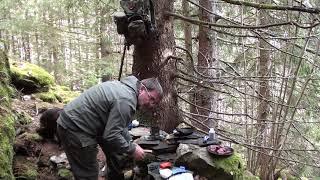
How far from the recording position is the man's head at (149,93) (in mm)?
4074

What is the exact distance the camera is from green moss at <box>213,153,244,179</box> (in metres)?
4.97

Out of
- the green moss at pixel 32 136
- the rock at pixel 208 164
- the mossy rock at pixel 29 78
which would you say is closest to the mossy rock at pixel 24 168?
the green moss at pixel 32 136

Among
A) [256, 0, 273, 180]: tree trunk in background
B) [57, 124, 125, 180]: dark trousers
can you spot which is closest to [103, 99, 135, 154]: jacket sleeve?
[57, 124, 125, 180]: dark trousers

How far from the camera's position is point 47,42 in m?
13.7

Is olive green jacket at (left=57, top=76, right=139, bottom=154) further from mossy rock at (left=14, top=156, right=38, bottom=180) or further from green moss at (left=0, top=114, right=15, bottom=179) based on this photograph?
mossy rock at (left=14, top=156, right=38, bottom=180)

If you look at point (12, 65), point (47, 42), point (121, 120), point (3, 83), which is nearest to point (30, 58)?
point (47, 42)

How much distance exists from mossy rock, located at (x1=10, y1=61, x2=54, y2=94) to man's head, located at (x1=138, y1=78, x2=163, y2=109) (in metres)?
5.15

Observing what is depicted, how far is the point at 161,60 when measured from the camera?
21.1 ft

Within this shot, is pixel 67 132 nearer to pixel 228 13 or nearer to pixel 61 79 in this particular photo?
pixel 228 13

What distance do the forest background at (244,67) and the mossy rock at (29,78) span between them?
1.54 m

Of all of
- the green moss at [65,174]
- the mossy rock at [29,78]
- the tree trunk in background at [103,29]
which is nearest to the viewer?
the green moss at [65,174]

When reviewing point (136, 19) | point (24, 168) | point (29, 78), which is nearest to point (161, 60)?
point (136, 19)

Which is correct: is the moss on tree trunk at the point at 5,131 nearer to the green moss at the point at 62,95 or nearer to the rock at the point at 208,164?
the rock at the point at 208,164

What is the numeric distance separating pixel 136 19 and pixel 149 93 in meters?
2.10
